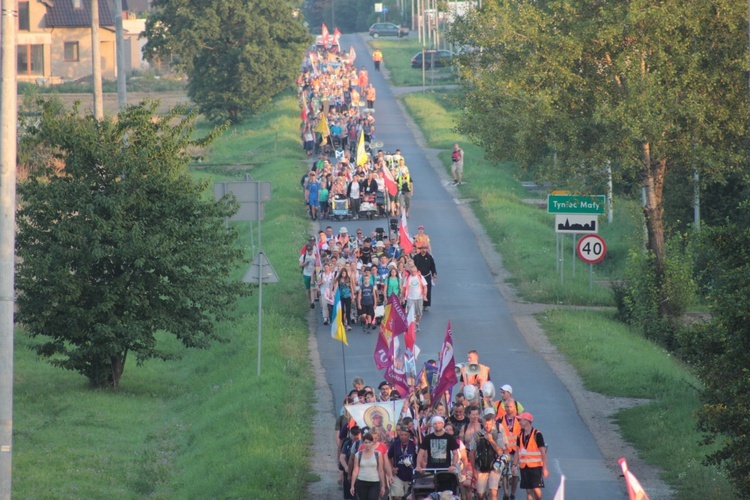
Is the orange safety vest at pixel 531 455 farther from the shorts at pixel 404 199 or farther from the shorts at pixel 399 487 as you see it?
the shorts at pixel 404 199

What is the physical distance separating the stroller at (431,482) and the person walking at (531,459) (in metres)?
1.02

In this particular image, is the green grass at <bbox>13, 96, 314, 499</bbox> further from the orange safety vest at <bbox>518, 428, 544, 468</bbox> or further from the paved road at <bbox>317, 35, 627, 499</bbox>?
the orange safety vest at <bbox>518, 428, 544, 468</bbox>

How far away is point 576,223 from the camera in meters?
29.1

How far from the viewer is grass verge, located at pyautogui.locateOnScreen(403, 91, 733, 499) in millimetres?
18688

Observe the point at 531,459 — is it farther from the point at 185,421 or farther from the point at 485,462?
the point at 185,421

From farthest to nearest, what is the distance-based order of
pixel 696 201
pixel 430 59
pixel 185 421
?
pixel 430 59 < pixel 696 201 < pixel 185 421

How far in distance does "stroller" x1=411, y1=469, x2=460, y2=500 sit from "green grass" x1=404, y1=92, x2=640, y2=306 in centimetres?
1413

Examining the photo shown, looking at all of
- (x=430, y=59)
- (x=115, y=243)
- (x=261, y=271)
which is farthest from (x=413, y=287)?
(x=430, y=59)

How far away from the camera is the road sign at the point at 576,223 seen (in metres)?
29.0

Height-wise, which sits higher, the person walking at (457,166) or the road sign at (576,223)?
the person walking at (457,166)

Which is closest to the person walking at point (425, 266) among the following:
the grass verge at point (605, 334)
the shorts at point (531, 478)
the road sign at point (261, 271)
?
the grass verge at point (605, 334)

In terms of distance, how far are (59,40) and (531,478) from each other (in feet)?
278

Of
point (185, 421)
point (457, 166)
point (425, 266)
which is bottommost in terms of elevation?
point (185, 421)

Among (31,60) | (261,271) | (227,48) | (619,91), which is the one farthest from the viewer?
(31,60)
